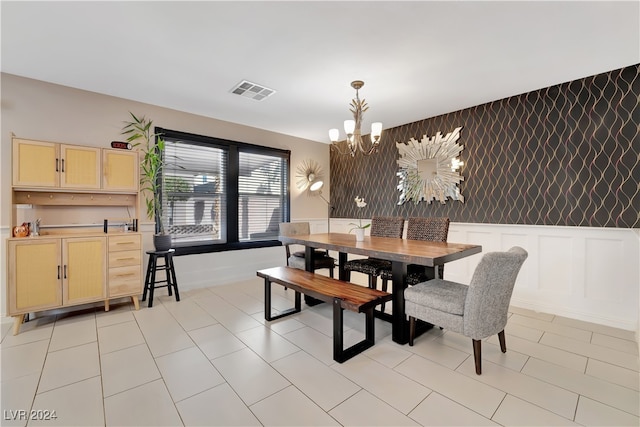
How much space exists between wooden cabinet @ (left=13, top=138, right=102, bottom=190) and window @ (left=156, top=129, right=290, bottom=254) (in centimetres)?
91

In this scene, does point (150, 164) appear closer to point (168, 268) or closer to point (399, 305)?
point (168, 268)

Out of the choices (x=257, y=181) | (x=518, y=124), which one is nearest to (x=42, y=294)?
(x=257, y=181)

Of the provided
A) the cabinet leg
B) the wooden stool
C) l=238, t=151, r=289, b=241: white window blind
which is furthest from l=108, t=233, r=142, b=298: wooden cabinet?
l=238, t=151, r=289, b=241: white window blind

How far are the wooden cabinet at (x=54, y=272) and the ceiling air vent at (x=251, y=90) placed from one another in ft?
7.30

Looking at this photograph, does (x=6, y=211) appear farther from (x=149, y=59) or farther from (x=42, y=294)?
(x=149, y=59)

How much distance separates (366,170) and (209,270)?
10.5 feet

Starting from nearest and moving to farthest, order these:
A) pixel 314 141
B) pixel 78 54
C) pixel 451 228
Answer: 1. pixel 78 54
2. pixel 451 228
3. pixel 314 141

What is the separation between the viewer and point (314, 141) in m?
5.52

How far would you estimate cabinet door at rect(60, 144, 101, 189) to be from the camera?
2781mm

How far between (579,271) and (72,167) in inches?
215

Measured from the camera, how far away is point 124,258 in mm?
3043

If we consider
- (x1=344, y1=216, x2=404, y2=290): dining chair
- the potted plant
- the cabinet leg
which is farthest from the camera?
the potted plant

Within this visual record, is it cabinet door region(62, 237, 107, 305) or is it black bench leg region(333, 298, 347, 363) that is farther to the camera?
cabinet door region(62, 237, 107, 305)

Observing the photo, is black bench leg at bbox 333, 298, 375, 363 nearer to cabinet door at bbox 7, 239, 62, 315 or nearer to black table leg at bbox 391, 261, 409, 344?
black table leg at bbox 391, 261, 409, 344
